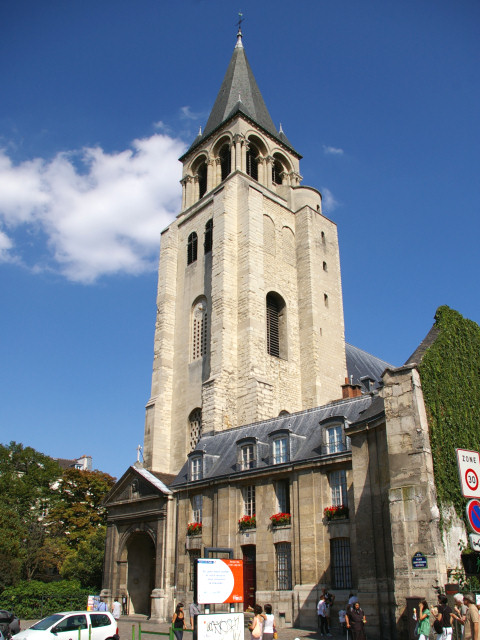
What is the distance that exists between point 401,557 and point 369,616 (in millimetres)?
2657

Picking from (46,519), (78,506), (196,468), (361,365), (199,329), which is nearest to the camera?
(196,468)

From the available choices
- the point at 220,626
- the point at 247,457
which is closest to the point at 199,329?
the point at 247,457

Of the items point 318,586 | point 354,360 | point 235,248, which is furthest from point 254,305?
point 318,586

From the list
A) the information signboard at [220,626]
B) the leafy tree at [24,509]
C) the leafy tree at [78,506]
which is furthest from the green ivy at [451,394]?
the leafy tree at [78,506]

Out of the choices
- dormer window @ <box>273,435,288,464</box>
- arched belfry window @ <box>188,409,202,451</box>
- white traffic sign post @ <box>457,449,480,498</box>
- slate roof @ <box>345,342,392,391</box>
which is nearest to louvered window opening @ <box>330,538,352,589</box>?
dormer window @ <box>273,435,288,464</box>

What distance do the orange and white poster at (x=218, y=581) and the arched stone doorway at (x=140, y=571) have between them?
1552 centimetres

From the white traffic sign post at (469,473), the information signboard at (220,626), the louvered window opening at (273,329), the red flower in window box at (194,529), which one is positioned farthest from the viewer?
the louvered window opening at (273,329)

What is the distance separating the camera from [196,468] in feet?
82.5

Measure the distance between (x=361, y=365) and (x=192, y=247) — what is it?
47.3ft

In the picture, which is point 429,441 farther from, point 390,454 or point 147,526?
point 147,526

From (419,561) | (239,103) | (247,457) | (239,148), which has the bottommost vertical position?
(419,561)

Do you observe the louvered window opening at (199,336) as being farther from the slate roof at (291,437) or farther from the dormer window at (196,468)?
the dormer window at (196,468)

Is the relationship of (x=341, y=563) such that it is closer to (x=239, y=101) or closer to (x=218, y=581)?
(x=218, y=581)

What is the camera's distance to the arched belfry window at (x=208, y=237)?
38.6 m
